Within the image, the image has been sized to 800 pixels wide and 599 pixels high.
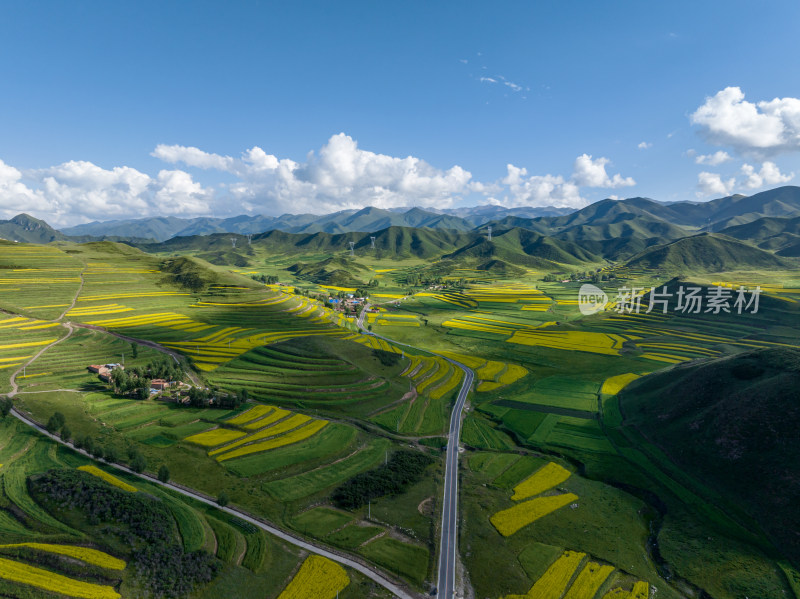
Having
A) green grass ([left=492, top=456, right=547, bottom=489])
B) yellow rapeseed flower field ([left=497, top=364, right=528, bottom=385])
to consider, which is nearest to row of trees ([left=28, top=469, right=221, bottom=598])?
green grass ([left=492, top=456, right=547, bottom=489])

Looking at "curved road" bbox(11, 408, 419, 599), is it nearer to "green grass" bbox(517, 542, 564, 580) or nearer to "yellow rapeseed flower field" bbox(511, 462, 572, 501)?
"green grass" bbox(517, 542, 564, 580)

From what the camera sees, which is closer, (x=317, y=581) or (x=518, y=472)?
(x=317, y=581)

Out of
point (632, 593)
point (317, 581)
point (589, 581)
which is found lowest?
point (317, 581)

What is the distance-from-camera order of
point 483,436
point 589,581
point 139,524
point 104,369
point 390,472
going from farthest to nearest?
1. point 104,369
2. point 483,436
3. point 390,472
4. point 139,524
5. point 589,581

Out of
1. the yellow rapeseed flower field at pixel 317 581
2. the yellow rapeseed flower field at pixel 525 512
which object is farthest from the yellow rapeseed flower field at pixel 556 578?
the yellow rapeseed flower field at pixel 317 581

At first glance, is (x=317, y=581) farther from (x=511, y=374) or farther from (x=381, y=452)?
(x=511, y=374)

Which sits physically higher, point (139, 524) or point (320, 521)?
point (139, 524)

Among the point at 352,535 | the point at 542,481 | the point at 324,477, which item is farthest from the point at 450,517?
the point at 324,477
